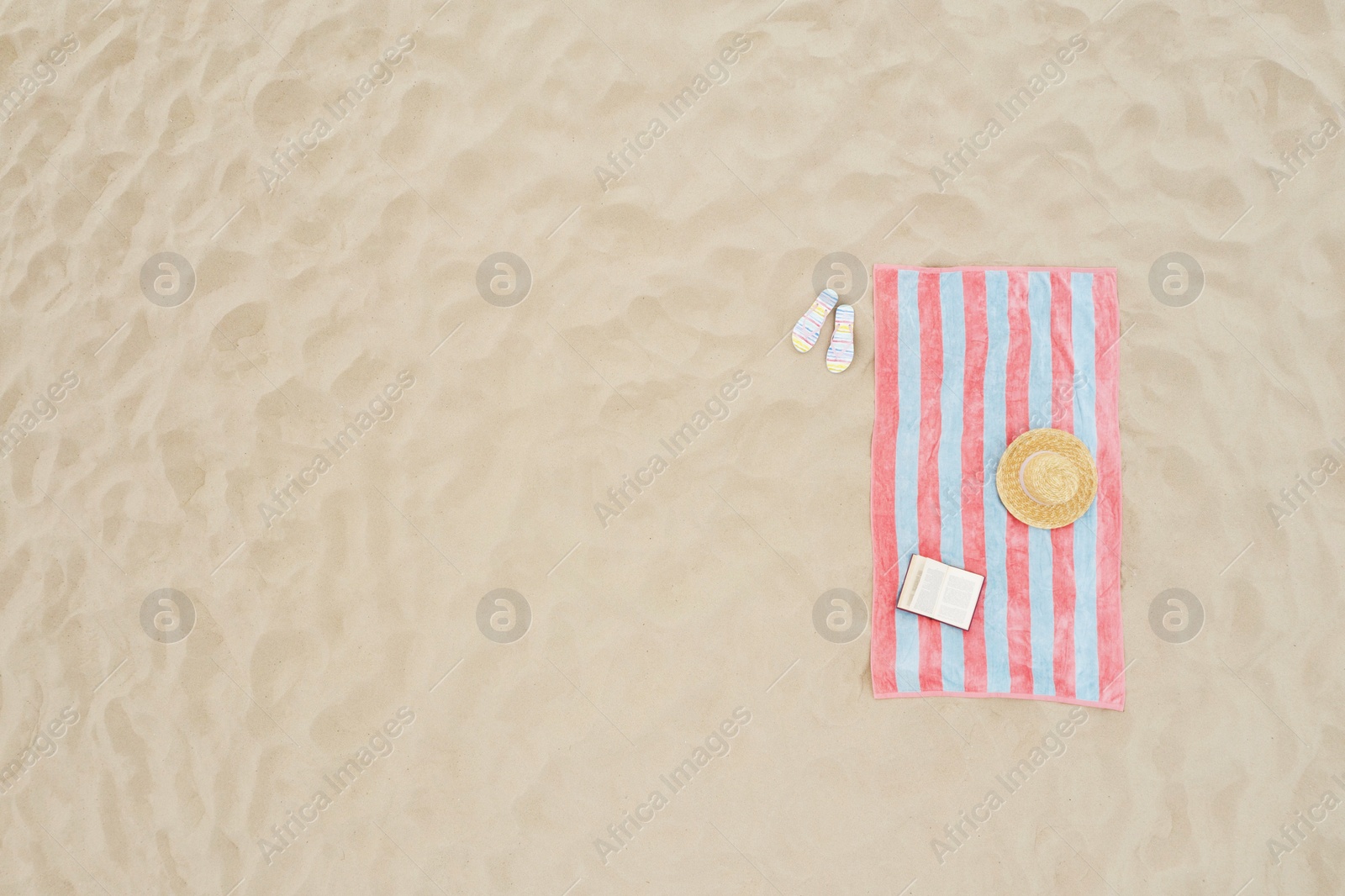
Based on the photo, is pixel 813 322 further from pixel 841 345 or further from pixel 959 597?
pixel 959 597

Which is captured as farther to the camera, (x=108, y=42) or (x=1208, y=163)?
(x=108, y=42)

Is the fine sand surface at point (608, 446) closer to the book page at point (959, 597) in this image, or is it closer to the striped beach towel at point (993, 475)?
the striped beach towel at point (993, 475)

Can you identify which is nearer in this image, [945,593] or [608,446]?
[945,593]

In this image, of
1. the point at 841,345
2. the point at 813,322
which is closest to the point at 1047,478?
the point at 841,345

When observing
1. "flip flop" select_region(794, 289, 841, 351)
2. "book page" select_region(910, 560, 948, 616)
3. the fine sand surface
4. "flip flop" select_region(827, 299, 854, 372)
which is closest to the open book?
"book page" select_region(910, 560, 948, 616)

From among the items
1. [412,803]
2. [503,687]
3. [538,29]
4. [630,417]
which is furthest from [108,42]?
[412,803]

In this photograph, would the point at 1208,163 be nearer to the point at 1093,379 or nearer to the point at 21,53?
the point at 1093,379
